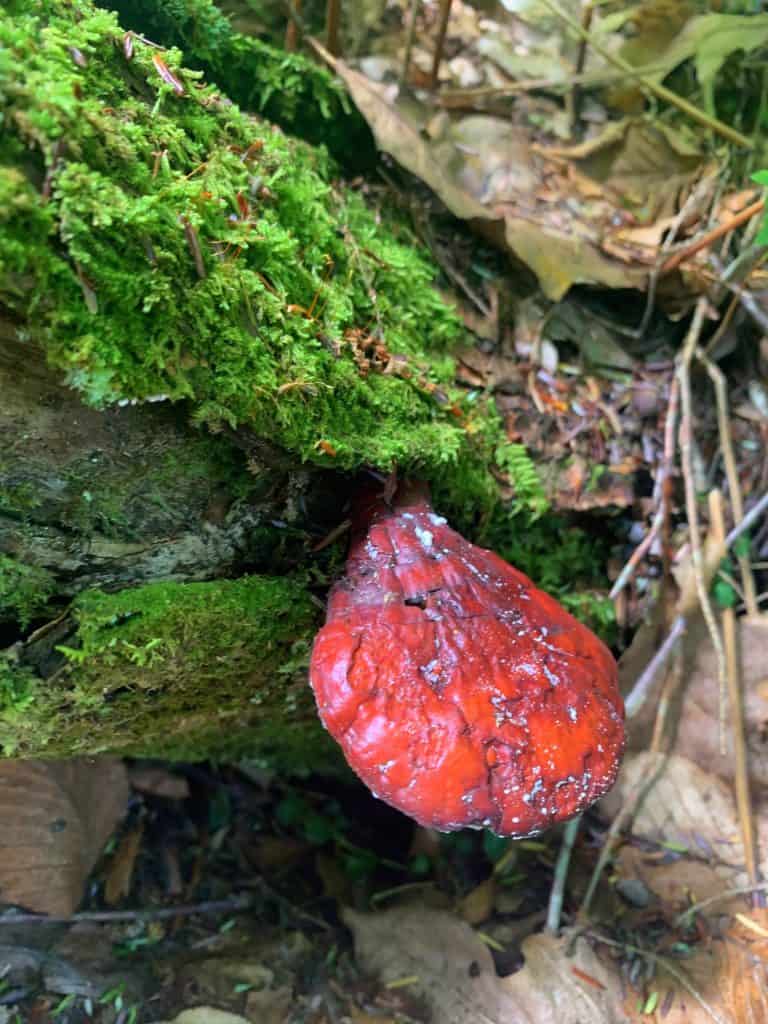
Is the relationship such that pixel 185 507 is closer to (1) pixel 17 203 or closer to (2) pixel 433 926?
(1) pixel 17 203

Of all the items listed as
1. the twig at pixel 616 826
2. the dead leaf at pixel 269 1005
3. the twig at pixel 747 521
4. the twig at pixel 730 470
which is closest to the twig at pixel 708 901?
the twig at pixel 616 826

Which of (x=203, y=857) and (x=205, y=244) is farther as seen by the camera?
(x=203, y=857)

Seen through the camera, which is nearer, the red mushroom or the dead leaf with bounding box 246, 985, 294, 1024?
the red mushroom

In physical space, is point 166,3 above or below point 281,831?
above

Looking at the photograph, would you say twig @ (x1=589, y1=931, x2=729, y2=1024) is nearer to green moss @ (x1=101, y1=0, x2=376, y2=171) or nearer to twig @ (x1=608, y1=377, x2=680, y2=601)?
twig @ (x1=608, y1=377, x2=680, y2=601)

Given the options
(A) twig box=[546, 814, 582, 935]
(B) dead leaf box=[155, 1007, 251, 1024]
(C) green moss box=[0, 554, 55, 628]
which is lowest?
(B) dead leaf box=[155, 1007, 251, 1024]

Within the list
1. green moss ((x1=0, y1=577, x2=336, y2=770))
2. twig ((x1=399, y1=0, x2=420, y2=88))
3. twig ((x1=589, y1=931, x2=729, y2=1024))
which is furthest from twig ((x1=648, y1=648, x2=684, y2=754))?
twig ((x1=399, y1=0, x2=420, y2=88))

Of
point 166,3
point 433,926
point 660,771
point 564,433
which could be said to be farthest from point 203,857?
point 166,3
